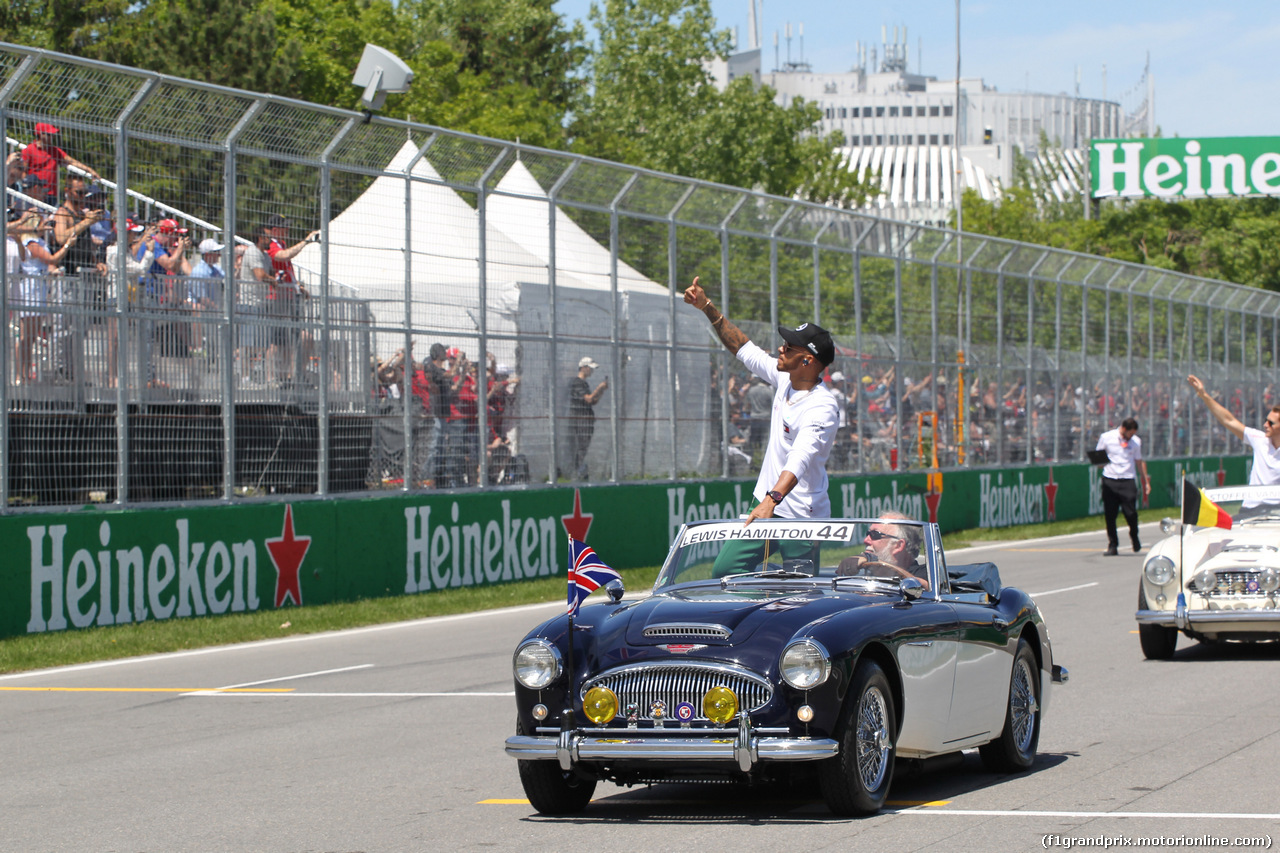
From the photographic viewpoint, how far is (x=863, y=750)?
21.9ft

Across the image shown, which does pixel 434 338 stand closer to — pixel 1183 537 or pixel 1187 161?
pixel 1183 537

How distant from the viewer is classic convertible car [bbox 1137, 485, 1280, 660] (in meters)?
12.0

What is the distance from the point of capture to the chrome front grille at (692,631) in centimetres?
660

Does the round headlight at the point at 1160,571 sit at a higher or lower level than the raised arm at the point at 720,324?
lower

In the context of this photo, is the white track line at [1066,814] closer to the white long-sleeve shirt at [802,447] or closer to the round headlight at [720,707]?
the round headlight at [720,707]

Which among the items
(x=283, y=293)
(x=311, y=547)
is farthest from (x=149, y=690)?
(x=283, y=293)

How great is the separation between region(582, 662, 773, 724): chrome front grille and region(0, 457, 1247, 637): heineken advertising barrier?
341 inches

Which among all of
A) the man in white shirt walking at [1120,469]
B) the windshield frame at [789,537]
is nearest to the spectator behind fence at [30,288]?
the windshield frame at [789,537]

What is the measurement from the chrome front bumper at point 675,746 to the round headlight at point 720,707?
0.05 meters

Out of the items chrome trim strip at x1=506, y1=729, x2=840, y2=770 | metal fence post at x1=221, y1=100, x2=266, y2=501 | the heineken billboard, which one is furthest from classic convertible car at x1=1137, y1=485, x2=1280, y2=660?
the heineken billboard

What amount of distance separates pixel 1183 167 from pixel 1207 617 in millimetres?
44813

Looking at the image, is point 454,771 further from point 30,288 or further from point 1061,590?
point 1061,590

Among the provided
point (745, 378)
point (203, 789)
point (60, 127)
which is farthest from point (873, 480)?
point (203, 789)

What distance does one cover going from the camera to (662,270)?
74.3ft
